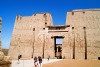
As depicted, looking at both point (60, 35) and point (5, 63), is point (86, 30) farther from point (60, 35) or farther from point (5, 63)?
point (5, 63)

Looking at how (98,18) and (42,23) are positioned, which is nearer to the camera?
(98,18)

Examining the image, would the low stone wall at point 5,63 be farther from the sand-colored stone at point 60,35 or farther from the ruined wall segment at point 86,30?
the ruined wall segment at point 86,30

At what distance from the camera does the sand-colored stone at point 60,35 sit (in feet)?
81.0

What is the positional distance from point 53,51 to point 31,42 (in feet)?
13.0

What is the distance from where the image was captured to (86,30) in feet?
82.8

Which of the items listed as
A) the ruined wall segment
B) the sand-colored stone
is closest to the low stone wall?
the sand-colored stone

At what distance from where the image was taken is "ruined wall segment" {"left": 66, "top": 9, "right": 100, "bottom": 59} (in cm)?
2442

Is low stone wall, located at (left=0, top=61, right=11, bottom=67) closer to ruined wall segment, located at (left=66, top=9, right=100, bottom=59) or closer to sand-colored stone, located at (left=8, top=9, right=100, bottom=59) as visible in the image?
sand-colored stone, located at (left=8, top=9, right=100, bottom=59)

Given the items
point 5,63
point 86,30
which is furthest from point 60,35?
point 5,63

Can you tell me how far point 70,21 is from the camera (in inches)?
1019

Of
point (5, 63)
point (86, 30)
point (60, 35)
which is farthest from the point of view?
point (60, 35)

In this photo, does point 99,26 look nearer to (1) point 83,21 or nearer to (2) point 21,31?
(1) point 83,21

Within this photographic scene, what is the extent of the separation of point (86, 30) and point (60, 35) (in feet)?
12.8

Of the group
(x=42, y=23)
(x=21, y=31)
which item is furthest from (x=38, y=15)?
(x=21, y=31)
